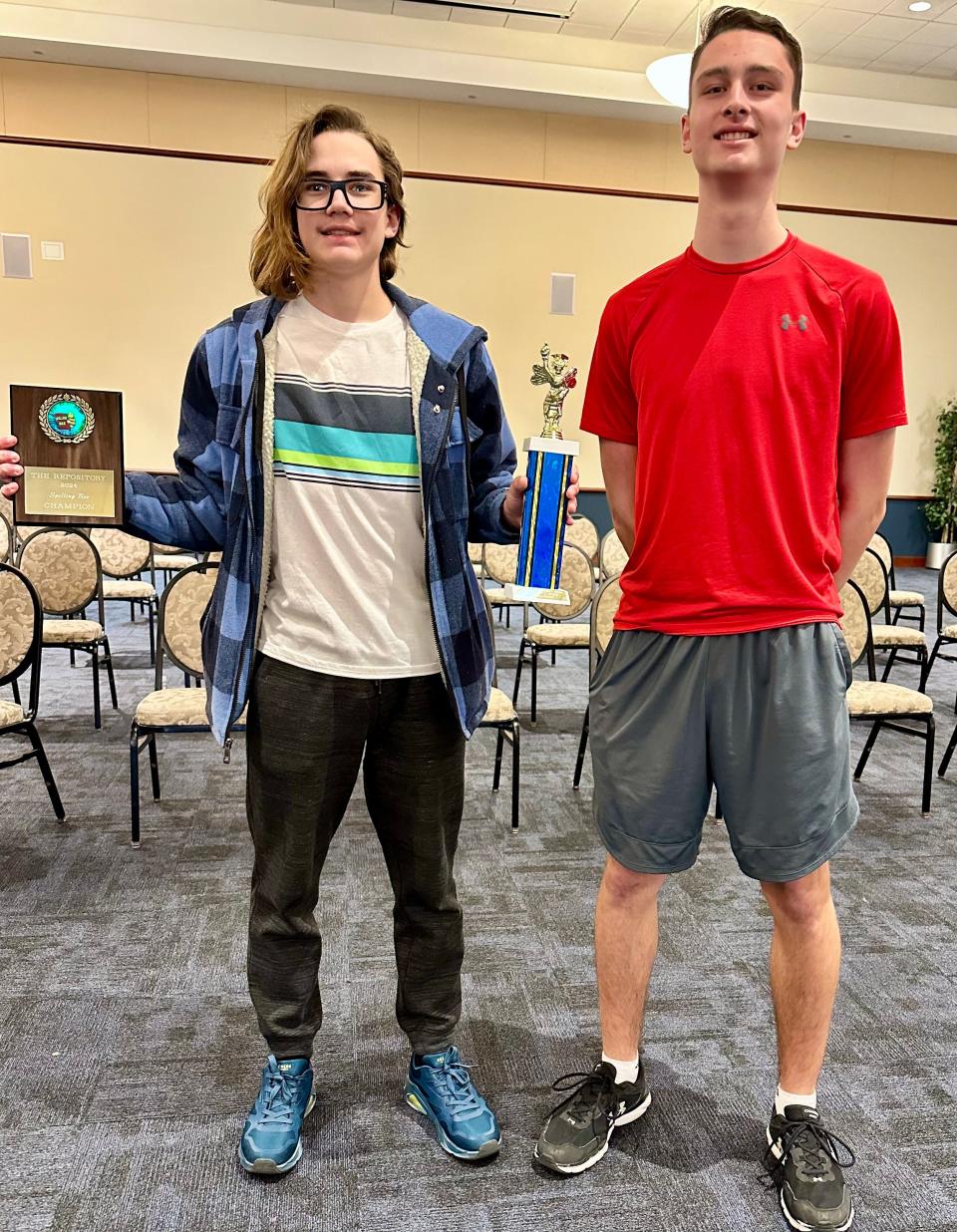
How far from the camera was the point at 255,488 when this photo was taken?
4.42ft

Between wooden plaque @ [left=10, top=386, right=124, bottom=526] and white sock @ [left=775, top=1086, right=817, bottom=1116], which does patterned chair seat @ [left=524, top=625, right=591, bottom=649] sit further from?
wooden plaque @ [left=10, top=386, right=124, bottom=526]

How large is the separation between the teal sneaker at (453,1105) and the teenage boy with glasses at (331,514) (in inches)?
10.5

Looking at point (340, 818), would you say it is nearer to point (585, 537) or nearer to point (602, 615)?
point (602, 615)

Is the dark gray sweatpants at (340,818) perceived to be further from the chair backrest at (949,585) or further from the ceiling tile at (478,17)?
the ceiling tile at (478,17)

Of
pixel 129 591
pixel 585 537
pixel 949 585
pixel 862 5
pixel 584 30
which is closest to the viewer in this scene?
pixel 949 585

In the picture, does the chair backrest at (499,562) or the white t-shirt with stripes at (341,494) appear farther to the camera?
the chair backrest at (499,562)

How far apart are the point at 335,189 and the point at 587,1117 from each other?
→ 1.60 meters

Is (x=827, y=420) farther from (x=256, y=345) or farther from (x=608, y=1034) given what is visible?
(x=608, y=1034)

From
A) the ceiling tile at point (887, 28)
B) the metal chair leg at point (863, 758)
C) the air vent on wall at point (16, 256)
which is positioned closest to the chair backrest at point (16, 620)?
the metal chair leg at point (863, 758)

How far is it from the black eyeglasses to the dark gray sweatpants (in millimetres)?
691

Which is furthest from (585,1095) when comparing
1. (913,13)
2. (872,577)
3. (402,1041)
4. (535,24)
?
(913,13)

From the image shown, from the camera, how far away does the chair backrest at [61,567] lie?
4109 mm

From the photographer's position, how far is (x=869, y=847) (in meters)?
2.92

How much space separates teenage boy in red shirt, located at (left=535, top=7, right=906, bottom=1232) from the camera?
4.38 ft
